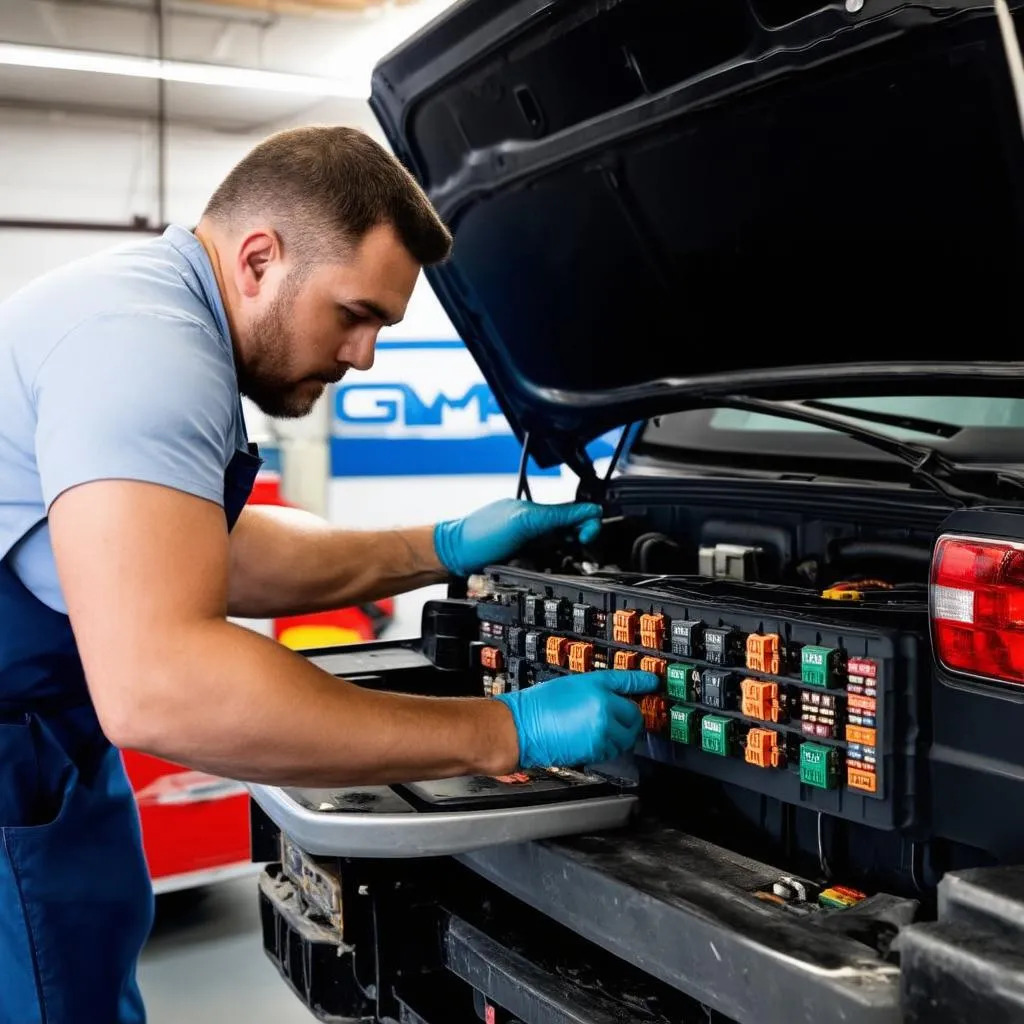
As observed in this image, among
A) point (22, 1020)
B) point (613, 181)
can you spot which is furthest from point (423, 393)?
point (22, 1020)

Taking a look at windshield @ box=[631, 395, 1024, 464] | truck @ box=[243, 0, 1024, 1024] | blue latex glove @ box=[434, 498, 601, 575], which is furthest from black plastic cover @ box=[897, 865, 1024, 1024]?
blue latex glove @ box=[434, 498, 601, 575]

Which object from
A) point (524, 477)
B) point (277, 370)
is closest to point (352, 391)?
point (524, 477)

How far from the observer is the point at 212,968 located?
3021 millimetres

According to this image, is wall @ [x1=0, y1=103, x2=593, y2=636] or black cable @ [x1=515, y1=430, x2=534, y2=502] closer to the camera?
black cable @ [x1=515, y1=430, x2=534, y2=502]

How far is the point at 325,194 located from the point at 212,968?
2294 millimetres

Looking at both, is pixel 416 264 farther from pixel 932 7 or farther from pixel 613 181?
pixel 932 7

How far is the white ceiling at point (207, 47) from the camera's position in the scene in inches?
225

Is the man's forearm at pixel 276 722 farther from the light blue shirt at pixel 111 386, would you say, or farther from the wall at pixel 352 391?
the wall at pixel 352 391

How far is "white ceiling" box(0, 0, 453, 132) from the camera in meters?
5.73

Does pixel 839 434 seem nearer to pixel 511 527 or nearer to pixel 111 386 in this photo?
pixel 511 527

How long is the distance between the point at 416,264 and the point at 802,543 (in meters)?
0.77

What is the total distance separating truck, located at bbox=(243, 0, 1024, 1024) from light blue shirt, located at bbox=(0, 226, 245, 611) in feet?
1.57

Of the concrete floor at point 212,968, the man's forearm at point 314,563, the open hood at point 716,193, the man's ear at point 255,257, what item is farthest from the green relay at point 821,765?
the concrete floor at point 212,968

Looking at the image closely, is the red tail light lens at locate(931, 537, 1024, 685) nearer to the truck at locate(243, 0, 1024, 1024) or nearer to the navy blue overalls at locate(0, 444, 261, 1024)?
the truck at locate(243, 0, 1024, 1024)
